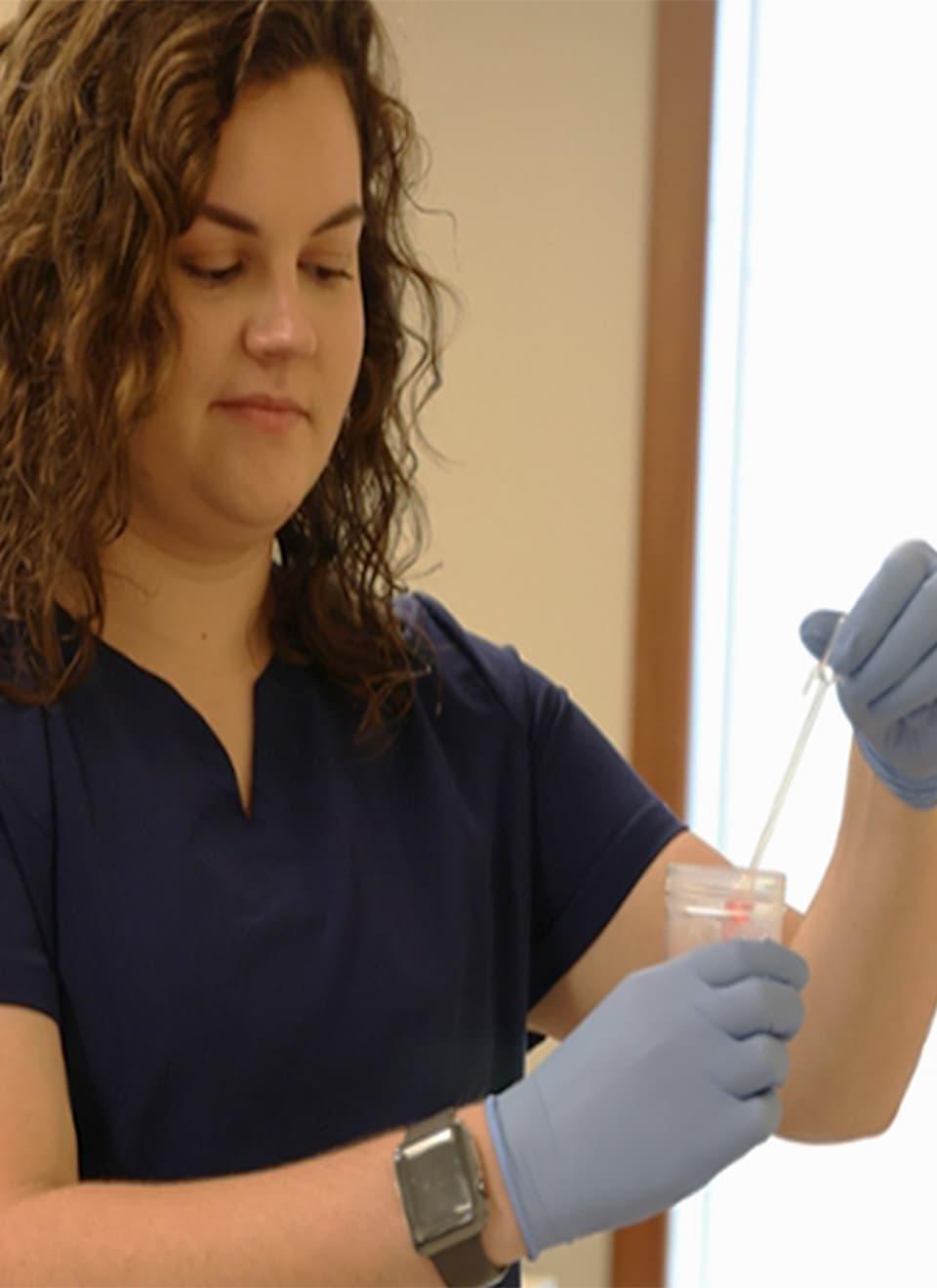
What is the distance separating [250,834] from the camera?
117 cm

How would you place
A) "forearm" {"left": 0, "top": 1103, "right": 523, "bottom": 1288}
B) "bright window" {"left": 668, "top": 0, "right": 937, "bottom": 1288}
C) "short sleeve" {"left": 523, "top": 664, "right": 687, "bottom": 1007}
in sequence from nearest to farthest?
"forearm" {"left": 0, "top": 1103, "right": 523, "bottom": 1288}, "short sleeve" {"left": 523, "top": 664, "right": 687, "bottom": 1007}, "bright window" {"left": 668, "top": 0, "right": 937, "bottom": 1288}

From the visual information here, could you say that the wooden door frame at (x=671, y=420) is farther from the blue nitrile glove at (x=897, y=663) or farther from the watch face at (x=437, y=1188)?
the watch face at (x=437, y=1188)

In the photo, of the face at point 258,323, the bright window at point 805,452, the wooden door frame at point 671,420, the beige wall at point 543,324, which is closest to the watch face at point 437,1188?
the face at point 258,323

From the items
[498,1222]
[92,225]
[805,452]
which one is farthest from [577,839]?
[805,452]

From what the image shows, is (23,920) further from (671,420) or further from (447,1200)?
(671,420)

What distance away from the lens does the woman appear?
3.19ft

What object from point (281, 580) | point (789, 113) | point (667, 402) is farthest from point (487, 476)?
point (281, 580)

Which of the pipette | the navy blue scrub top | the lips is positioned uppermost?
the lips

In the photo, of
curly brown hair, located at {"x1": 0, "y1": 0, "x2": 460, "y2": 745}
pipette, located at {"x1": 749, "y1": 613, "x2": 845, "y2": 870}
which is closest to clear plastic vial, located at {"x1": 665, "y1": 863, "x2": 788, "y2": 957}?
pipette, located at {"x1": 749, "y1": 613, "x2": 845, "y2": 870}

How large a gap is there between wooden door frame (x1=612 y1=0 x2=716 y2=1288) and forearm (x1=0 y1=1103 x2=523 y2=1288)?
1479 mm

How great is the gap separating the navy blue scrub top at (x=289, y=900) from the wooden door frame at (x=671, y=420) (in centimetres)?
107

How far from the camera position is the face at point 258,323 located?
1.13m

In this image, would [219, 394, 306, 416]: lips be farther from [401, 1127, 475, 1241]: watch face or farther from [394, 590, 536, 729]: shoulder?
[401, 1127, 475, 1241]: watch face

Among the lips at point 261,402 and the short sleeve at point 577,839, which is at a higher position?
Result: the lips at point 261,402
